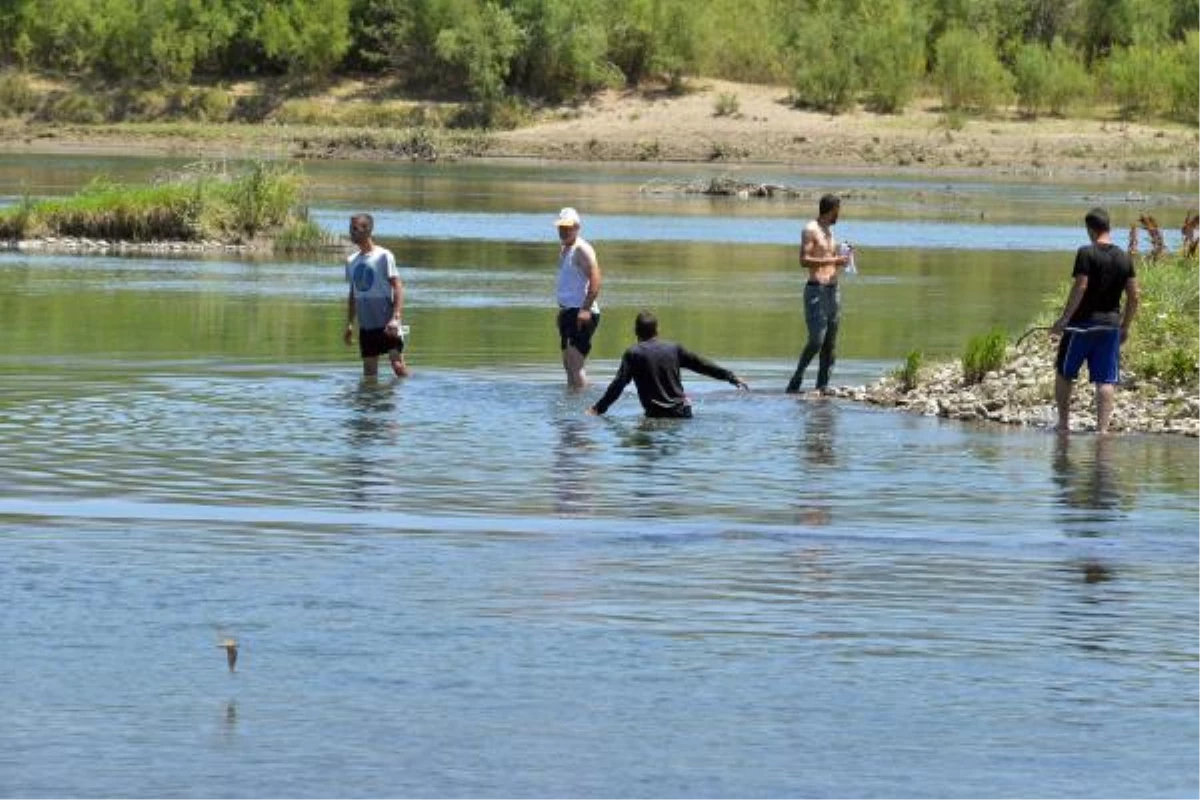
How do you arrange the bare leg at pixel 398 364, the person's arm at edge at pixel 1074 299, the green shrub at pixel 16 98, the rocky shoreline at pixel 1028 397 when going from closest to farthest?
the person's arm at edge at pixel 1074 299 → the rocky shoreline at pixel 1028 397 → the bare leg at pixel 398 364 → the green shrub at pixel 16 98

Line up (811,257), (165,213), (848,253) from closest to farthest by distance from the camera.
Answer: (811,257) → (848,253) → (165,213)

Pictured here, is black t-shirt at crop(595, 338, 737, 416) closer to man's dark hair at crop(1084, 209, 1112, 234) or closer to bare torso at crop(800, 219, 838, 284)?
bare torso at crop(800, 219, 838, 284)

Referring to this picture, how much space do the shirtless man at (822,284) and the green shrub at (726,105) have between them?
206ft

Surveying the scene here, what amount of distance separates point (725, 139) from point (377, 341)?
198 ft

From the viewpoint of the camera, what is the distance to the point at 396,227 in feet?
163

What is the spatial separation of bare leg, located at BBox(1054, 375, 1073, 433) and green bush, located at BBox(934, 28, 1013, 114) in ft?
224

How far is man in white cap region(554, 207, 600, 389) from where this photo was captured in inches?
840

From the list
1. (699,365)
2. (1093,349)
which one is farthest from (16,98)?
(1093,349)

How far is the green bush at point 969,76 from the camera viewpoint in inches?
3435

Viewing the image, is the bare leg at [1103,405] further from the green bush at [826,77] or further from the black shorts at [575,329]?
the green bush at [826,77]

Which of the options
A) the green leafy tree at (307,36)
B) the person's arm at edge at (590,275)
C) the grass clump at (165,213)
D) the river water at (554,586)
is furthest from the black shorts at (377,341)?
the green leafy tree at (307,36)

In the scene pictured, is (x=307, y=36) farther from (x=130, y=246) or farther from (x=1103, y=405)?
(x=1103, y=405)

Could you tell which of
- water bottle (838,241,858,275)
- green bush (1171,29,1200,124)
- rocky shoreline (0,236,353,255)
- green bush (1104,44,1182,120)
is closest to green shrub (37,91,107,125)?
green bush (1104,44,1182,120)

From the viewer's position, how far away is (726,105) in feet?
277
